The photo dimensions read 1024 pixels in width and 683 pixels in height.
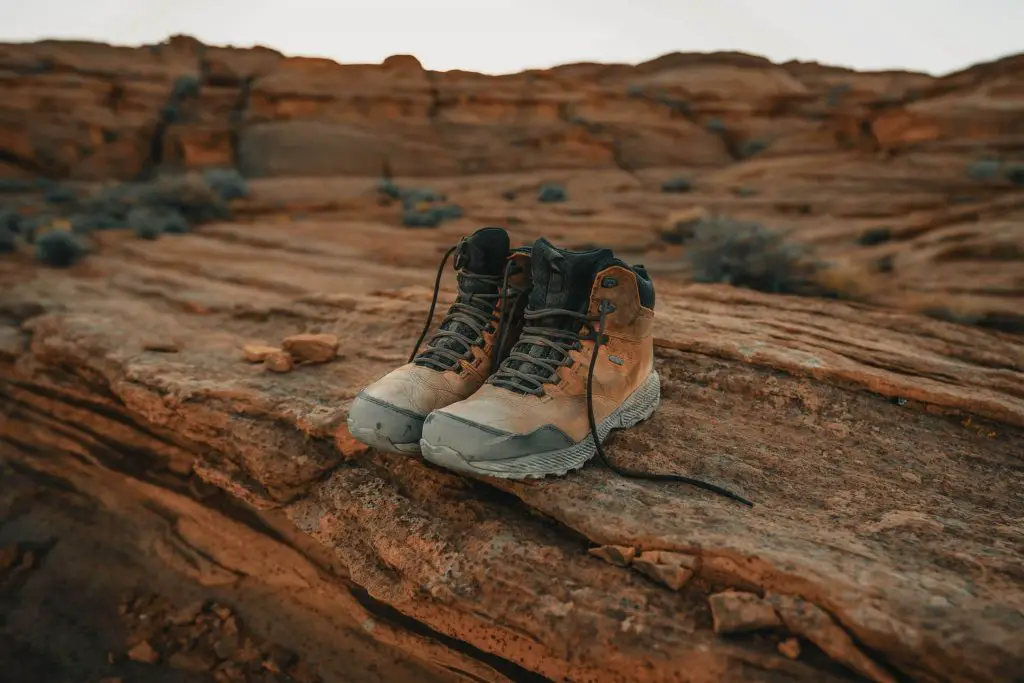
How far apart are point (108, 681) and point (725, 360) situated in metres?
3.39

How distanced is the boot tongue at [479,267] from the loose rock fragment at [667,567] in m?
1.08

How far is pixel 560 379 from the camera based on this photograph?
6.65 ft

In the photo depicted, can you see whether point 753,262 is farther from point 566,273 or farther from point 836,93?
point 836,93

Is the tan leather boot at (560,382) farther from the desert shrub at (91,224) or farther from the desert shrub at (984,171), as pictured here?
the desert shrub at (984,171)

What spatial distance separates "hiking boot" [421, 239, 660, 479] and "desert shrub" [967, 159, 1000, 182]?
10878 millimetres

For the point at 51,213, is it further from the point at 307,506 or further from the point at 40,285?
the point at 307,506

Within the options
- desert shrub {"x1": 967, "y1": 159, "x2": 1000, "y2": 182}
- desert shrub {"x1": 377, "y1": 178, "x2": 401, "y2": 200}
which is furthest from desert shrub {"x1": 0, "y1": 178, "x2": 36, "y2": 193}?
desert shrub {"x1": 967, "y1": 159, "x2": 1000, "y2": 182}

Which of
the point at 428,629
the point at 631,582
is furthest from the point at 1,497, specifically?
the point at 631,582

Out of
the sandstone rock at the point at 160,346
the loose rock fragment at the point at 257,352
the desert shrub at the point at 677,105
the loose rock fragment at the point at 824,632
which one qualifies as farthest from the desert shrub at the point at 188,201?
the desert shrub at the point at 677,105

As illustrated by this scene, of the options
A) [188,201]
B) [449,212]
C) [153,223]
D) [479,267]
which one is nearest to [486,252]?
[479,267]

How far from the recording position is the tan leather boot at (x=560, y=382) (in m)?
1.79

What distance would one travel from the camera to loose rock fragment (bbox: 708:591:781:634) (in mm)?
1405

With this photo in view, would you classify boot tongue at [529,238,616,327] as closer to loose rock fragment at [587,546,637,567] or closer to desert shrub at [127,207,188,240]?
loose rock fragment at [587,546,637,567]

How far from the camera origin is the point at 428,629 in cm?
214
